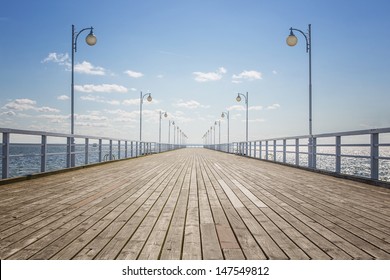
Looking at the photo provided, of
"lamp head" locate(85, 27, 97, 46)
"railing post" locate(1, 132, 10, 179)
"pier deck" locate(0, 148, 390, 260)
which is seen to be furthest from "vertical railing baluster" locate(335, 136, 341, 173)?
"lamp head" locate(85, 27, 97, 46)

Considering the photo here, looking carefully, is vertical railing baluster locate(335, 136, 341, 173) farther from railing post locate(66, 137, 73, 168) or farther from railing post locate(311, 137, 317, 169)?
railing post locate(66, 137, 73, 168)

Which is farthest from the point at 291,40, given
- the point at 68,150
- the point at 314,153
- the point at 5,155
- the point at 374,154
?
the point at 5,155

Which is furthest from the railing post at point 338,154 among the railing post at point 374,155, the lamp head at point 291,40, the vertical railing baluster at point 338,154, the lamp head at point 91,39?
the lamp head at point 91,39

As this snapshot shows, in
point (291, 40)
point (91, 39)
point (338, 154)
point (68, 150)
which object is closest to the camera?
point (338, 154)

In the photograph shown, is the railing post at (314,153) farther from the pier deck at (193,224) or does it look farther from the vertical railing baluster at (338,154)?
the pier deck at (193,224)

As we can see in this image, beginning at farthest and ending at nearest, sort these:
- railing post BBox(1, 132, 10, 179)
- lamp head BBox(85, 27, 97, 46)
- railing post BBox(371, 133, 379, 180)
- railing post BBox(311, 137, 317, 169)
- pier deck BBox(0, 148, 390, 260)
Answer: lamp head BBox(85, 27, 97, 46) < railing post BBox(311, 137, 317, 169) < railing post BBox(371, 133, 379, 180) < railing post BBox(1, 132, 10, 179) < pier deck BBox(0, 148, 390, 260)

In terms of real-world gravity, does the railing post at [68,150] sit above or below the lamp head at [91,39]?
below

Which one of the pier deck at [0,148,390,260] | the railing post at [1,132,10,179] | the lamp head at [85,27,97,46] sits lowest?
the pier deck at [0,148,390,260]

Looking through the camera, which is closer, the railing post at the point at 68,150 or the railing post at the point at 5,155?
the railing post at the point at 5,155

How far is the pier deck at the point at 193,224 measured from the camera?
290 cm

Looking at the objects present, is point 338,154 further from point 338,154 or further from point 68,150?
point 68,150

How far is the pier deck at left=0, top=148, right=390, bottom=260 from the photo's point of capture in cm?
290

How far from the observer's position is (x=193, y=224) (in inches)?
152
